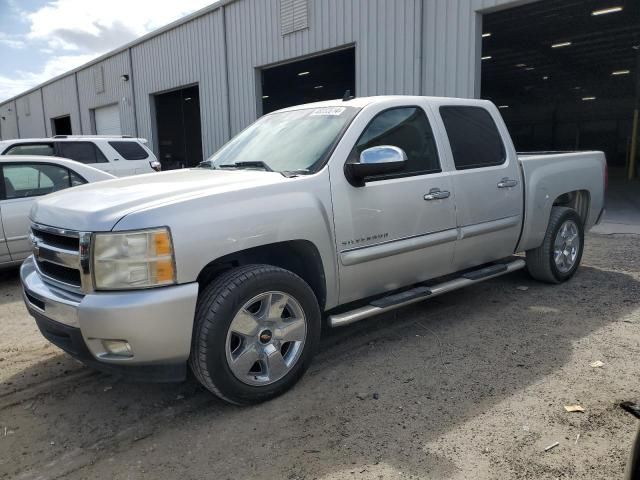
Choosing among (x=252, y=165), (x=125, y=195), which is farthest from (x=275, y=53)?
(x=125, y=195)

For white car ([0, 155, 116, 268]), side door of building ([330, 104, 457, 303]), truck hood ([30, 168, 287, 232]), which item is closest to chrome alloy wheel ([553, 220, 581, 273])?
side door of building ([330, 104, 457, 303])

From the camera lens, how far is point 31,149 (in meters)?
9.10

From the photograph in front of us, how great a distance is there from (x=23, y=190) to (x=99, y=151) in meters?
4.11

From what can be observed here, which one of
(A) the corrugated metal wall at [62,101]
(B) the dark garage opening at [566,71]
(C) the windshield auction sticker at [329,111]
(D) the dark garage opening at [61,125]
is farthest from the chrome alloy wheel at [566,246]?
(D) the dark garage opening at [61,125]

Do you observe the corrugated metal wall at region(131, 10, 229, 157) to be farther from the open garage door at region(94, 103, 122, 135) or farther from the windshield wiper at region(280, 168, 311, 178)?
the windshield wiper at region(280, 168, 311, 178)

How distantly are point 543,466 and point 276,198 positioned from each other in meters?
2.07

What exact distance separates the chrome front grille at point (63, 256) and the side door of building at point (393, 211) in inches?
61.3

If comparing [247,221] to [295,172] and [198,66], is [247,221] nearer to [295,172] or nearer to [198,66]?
[295,172]

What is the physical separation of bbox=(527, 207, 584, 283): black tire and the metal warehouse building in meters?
4.43

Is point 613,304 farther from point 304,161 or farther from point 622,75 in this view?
point 622,75

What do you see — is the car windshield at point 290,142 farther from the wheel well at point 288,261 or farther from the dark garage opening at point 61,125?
the dark garage opening at point 61,125

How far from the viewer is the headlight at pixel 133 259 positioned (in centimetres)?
274

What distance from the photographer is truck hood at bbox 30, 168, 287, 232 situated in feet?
9.28

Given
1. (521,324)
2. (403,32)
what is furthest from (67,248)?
(403,32)
